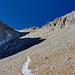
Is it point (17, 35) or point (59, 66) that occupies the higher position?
point (17, 35)

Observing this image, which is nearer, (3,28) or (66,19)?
(66,19)

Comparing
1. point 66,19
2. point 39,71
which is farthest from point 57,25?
point 39,71

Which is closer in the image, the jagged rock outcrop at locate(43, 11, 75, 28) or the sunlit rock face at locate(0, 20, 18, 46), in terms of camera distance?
the jagged rock outcrop at locate(43, 11, 75, 28)

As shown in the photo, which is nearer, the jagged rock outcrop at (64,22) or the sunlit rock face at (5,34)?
the jagged rock outcrop at (64,22)

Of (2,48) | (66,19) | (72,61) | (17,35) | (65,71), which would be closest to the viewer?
(65,71)

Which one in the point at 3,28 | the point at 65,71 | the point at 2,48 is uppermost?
the point at 3,28

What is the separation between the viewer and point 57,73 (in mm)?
38688

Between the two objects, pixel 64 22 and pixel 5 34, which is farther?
pixel 5 34

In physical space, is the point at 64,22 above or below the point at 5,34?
below

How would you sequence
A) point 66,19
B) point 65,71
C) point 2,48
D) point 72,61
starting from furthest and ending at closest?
point 66,19
point 2,48
point 72,61
point 65,71

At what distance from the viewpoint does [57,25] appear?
503ft

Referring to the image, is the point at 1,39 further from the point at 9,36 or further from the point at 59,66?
the point at 59,66

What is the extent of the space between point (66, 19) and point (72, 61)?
107926mm

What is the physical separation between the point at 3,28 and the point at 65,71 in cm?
13055
